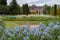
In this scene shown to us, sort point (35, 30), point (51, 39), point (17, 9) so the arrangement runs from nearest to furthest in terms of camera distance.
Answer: point (51, 39)
point (35, 30)
point (17, 9)

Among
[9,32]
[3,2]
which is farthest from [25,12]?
[9,32]

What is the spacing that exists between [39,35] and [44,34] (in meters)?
0.07

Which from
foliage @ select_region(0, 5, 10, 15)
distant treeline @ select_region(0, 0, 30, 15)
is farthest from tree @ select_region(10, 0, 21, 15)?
foliage @ select_region(0, 5, 10, 15)

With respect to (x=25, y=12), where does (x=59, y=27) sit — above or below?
above

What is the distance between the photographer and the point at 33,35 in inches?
97.4

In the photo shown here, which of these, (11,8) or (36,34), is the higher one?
(36,34)

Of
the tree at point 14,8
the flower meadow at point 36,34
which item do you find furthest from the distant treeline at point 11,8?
the flower meadow at point 36,34

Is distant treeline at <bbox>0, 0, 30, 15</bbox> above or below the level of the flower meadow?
below

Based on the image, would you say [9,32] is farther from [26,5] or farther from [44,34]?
[26,5]

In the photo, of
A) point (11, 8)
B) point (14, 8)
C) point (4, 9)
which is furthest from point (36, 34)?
point (4, 9)

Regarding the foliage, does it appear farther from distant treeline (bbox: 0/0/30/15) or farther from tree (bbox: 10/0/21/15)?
tree (bbox: 10/0/21/15)

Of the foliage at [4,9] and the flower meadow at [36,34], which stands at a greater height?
the flower meadow at [36,34]

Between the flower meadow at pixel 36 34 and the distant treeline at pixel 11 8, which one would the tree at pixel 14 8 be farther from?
the flower meadow at pixel 36 34

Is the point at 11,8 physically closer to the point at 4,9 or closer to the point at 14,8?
the point at 14,8
